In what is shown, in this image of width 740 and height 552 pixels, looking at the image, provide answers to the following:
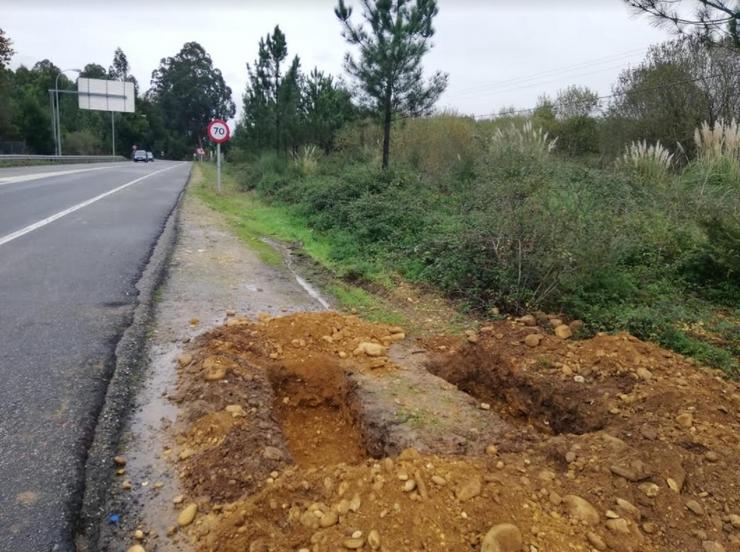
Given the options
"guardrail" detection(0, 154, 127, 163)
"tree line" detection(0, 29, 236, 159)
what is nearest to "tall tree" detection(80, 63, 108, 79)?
"tree line" detection(0, 29, 236, 159)

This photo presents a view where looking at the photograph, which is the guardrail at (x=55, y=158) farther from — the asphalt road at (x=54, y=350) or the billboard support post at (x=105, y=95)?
the asphalt road at (x=54, y=350)

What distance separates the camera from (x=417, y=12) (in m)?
12.0

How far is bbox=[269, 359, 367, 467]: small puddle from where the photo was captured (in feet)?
12.0

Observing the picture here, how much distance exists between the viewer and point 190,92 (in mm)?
89250

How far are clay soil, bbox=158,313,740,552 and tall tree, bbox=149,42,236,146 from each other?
9412cm

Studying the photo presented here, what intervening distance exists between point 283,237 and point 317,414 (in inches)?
260

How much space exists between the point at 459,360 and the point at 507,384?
1.51 ft

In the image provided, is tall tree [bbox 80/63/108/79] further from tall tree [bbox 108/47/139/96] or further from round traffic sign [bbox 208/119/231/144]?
round traffic sign [bbox 208/119/231/144]

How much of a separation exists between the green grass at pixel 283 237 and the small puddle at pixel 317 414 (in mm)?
1345

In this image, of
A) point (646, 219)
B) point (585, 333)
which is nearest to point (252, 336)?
point (585, 333)

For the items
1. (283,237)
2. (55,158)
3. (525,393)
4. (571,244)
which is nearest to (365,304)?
(571,244)

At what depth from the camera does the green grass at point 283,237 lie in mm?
6001

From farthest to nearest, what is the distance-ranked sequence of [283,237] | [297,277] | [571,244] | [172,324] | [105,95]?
[105,95] < [283,237] < [297,277] < [571,244] < [172,324]

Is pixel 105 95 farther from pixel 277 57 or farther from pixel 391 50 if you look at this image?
pixel 391 50
